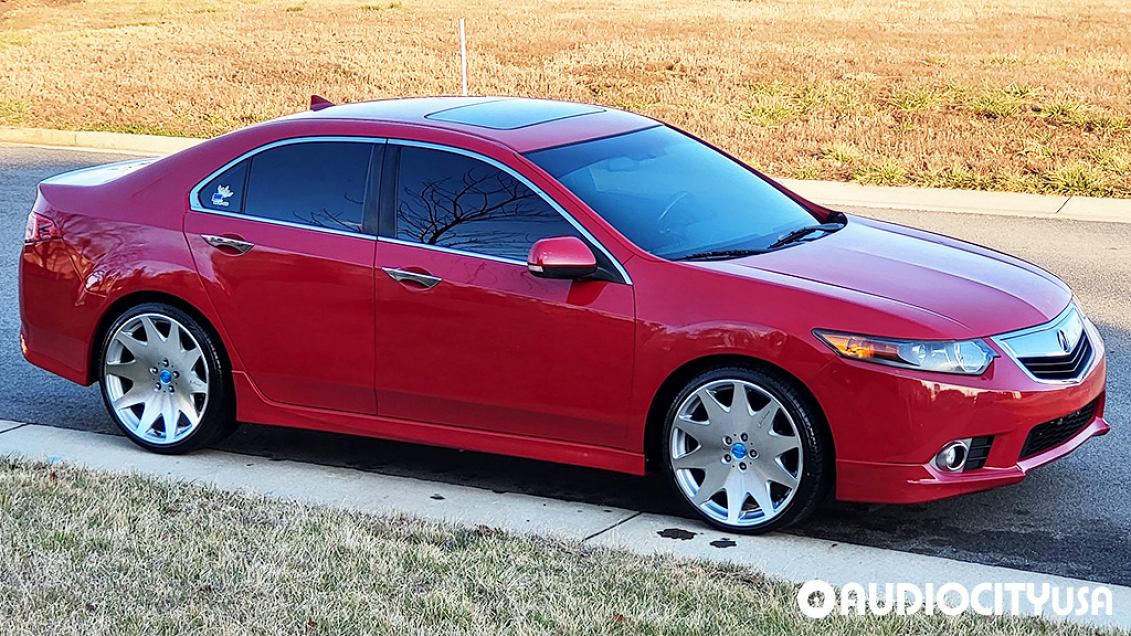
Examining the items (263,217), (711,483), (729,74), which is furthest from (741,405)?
(729,74)

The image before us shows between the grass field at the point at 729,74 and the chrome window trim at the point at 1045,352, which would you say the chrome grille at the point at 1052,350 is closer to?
the chrome window trim at the point at 1045,352

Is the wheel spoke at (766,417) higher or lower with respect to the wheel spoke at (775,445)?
higher

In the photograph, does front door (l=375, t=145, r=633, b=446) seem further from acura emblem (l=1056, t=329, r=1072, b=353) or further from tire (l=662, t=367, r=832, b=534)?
acura emblem (l=1056, t=329, r=1072, b=353)

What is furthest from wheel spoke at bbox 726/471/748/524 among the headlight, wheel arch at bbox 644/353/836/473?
the headlight

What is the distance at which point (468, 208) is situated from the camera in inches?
234

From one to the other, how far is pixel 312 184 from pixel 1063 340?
316 centimetres

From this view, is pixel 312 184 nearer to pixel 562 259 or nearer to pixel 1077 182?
pixel 562 259

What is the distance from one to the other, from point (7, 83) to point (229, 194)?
1867 cm

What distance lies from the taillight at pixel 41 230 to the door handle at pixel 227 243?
2.89 feet

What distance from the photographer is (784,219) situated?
6336 millimetres

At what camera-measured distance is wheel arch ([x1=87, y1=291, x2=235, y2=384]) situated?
21.0 ft

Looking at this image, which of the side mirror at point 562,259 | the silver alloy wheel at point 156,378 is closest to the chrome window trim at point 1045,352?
the side mirror at point 562,259

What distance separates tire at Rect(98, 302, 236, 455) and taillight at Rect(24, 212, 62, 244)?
577 mm

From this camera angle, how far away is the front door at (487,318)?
560cm
